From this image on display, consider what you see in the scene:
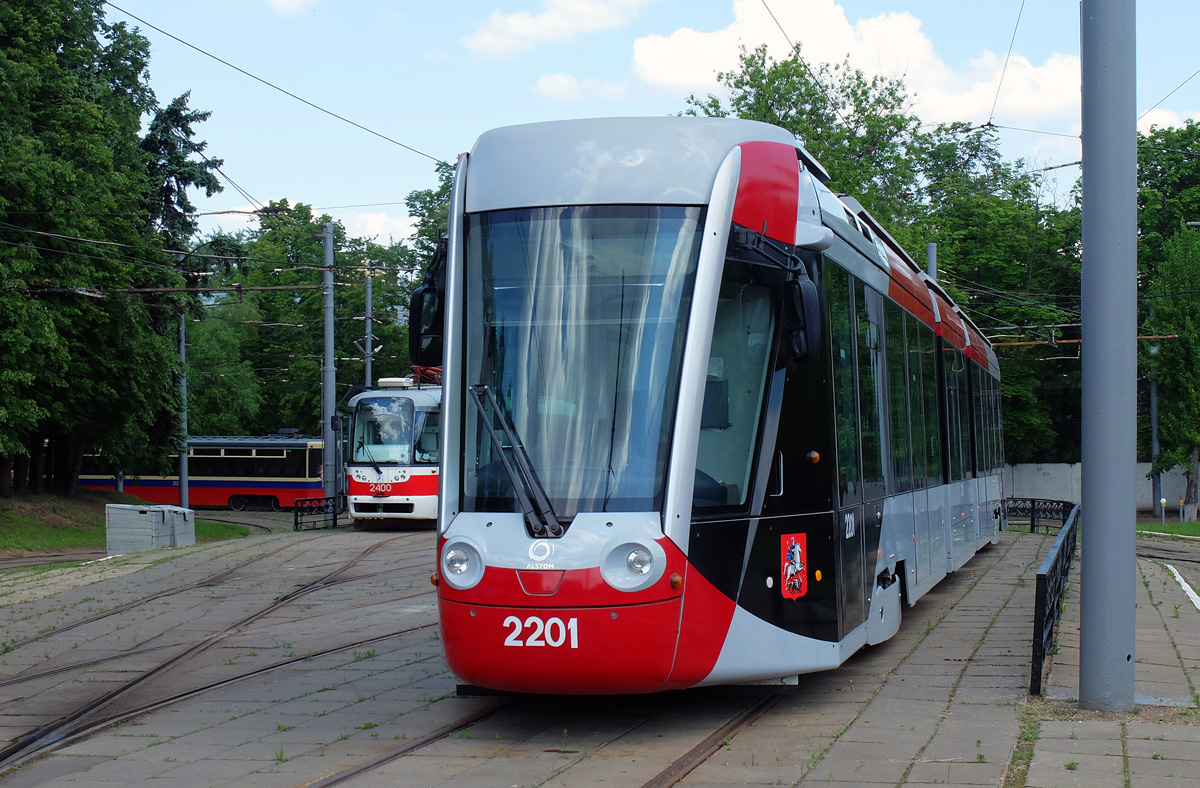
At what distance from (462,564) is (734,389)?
1.77 m

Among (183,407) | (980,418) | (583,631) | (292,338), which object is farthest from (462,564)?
(292,338)

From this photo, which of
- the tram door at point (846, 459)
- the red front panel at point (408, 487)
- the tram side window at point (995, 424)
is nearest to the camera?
the tram door at point (846, 459)

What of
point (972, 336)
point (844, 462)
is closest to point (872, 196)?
point (972, 336)

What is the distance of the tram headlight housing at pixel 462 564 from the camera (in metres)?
6.42

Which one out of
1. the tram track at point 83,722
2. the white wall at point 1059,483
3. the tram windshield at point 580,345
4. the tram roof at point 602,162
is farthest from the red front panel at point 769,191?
the white wall at point 1059,483

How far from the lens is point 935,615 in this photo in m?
12.1

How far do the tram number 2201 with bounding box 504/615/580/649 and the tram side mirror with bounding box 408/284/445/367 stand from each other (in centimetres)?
181

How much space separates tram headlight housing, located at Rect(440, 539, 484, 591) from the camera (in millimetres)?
6422

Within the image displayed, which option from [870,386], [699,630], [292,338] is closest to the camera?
[699,630]

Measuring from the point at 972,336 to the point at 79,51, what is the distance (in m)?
27.6

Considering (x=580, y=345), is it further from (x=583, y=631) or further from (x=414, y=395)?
(x=414, y=395)

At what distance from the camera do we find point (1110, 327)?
7355 mm

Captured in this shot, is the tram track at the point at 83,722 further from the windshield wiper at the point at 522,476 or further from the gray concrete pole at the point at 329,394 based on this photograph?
the gray concrete pole at the point at 329,394

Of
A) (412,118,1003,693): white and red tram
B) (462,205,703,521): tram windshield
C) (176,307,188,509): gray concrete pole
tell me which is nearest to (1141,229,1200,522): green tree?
(176,307,188,509): gray concrete pole
